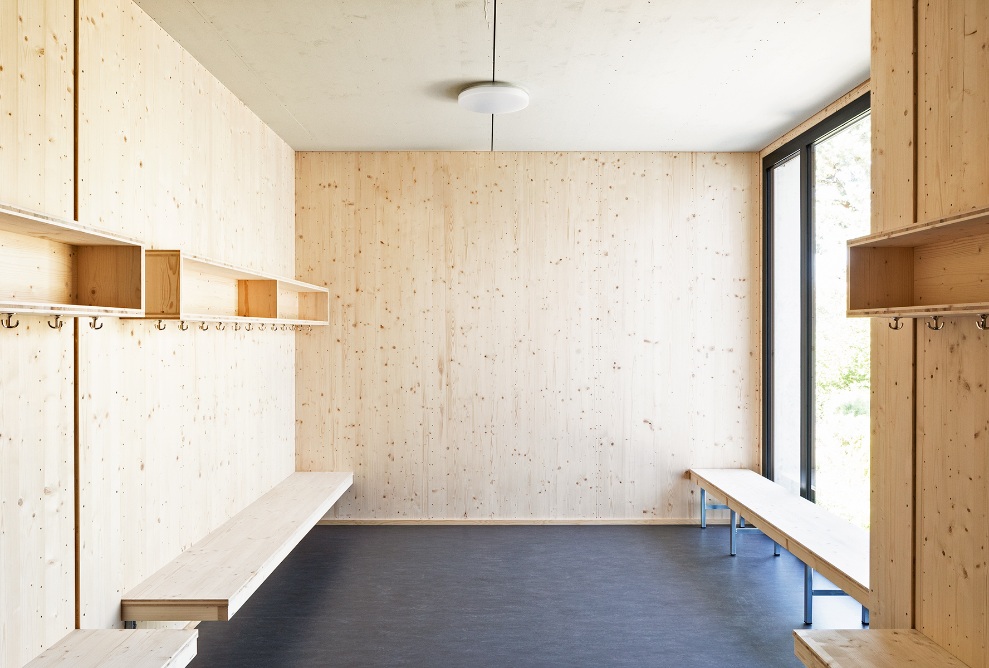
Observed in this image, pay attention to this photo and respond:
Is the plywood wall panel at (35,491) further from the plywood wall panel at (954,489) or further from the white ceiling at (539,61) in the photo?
the plywood wall panel at (954,489)

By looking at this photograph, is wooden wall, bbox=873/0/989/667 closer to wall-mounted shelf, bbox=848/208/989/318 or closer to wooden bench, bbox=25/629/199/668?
wall-mounted shelf, bbox=848/208/989/318

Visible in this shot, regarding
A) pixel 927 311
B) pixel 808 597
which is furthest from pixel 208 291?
pixel 808 597

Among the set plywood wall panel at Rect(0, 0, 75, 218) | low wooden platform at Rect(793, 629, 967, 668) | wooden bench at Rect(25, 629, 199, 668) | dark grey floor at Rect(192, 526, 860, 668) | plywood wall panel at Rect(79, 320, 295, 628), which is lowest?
dark grey floor at Rect(192, 526, 860, 668)

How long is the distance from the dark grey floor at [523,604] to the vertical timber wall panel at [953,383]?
0.92 metres

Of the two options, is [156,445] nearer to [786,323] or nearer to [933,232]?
[933,232]

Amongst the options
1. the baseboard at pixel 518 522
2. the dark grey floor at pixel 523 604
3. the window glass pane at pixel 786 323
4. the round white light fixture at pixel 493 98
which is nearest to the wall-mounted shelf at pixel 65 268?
the dark grey floor at pixel 523 604

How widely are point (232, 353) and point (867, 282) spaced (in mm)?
3189

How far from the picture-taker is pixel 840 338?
3.56 metres

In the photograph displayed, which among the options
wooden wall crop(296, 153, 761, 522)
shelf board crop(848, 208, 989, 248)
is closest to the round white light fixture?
wooden wall crop(296, 153, 761, 522)

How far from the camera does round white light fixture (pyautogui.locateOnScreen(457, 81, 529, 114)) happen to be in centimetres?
341

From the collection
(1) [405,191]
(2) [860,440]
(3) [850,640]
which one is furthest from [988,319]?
(1) [405,191]

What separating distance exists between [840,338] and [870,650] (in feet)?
6.62

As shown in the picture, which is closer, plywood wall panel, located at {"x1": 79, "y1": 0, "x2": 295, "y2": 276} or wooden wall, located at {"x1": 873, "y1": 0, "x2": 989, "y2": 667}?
wooden wall, located at {"x1": 873, "y1": 0, "x2": 989, "y2": 667}

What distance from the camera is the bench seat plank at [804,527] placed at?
2667mm
